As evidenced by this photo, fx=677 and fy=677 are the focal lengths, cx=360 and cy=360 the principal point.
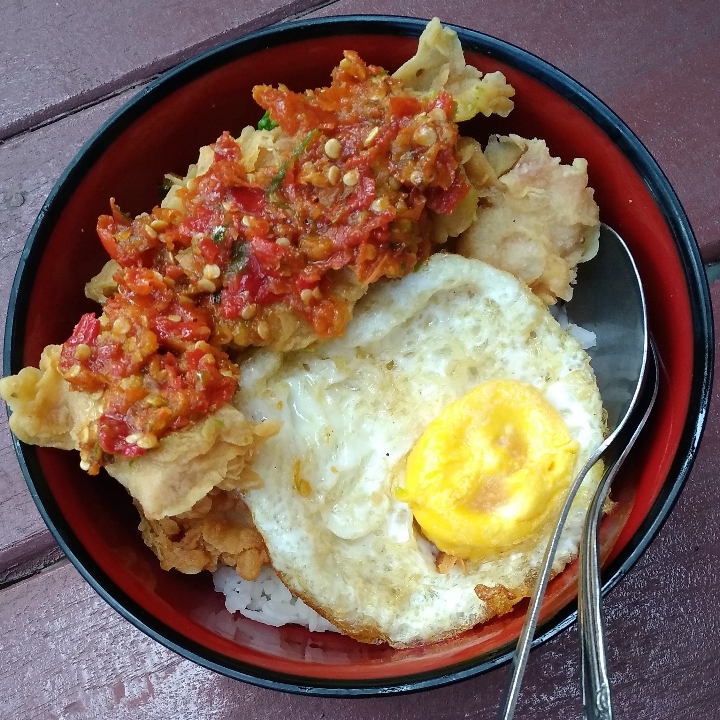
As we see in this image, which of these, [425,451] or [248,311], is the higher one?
[248,311]

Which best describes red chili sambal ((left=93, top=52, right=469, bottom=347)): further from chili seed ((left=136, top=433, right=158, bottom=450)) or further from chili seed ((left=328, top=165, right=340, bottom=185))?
chili seed ((left=136, top=433, right=158, bottom=450))

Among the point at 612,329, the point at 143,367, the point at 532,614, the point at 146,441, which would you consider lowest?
the point at 532,614

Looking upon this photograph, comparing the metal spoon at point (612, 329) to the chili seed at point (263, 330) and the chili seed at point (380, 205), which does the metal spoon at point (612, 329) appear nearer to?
the chili seed at point (380, 205)

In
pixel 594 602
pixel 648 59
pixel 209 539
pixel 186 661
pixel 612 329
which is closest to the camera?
pixel 594 602

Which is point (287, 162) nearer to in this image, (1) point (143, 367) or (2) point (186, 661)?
(1) point (143, 367)

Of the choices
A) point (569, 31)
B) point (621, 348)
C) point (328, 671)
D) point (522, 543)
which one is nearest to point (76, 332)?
point (328, 671)

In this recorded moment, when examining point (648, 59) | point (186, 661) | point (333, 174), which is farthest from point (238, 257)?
point (648, 59)

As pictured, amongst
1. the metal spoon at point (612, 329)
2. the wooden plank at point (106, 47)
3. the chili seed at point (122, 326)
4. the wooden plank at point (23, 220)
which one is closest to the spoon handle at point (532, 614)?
the metal spoon at point (612, 329)

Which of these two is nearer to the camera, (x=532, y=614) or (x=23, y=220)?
(x=532, y=614)

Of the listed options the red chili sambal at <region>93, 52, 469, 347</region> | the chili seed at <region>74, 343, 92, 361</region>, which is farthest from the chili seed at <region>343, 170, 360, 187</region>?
the chili seed at <region>74, 343, 92, 361</region>

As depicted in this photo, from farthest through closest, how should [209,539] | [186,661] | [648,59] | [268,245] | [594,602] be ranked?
[648,59] < [186,661] < [209,539] < [268,245] < [594,602]
